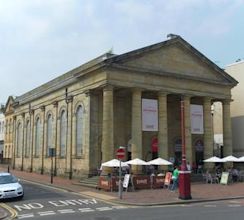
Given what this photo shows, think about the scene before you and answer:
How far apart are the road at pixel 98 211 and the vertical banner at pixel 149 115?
13.9 m

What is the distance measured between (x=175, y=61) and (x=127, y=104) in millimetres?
6515

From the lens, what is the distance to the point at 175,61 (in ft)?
138

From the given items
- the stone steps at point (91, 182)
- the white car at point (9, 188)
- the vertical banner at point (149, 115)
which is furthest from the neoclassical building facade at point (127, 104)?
the white car at point (9, 188)

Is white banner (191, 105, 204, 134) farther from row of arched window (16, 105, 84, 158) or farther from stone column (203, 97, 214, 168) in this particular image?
row of arched window (16, 105, 84, 158)

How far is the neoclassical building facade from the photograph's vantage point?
37.8 metres

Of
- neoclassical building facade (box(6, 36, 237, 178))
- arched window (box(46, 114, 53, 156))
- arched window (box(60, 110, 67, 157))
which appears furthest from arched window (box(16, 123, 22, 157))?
arched window (box(60, 110, 67, 157))

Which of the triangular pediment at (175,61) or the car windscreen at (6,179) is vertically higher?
the triangular pediment at (175,61)

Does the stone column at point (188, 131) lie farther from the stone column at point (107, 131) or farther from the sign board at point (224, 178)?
the stone column at point (107, 131)

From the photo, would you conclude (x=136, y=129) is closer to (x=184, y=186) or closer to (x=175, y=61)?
(x=175, y=61)

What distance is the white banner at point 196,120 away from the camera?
4197cm

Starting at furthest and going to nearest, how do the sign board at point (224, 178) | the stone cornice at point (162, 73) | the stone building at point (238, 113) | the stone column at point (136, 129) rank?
1. the stone building at point (238, 113)
2. the stone column at point (136, 129)
3. the stone cornice at point (162, 73)
4. the sign board at point (224, 178)

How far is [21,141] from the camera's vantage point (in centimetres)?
5994

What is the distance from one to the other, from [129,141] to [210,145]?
A: 328 inches

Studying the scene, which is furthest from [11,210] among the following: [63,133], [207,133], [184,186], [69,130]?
[207,133]
